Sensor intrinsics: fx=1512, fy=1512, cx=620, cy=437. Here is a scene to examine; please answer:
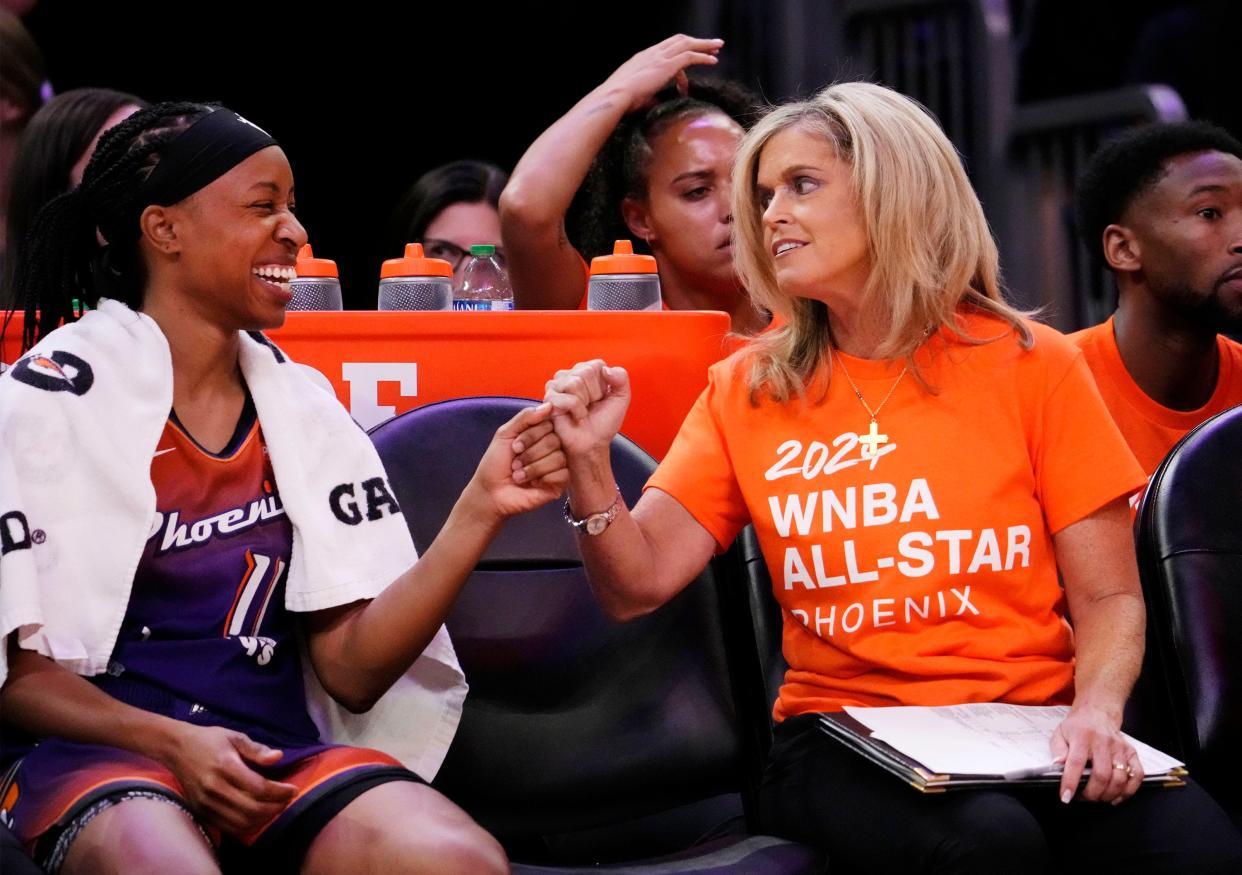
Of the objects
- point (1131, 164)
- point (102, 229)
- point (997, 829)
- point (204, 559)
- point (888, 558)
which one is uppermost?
point (102, 229)

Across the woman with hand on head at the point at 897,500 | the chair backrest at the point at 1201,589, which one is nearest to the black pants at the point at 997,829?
the woman with hand on head at the point at 897,500

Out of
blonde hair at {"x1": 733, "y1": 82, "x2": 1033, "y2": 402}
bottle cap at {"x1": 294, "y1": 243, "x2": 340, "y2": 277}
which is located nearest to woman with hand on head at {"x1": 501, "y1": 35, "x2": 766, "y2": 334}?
bottle cap at {"x1": 294, "y1": 243, "x2": 340, "y2": 277}

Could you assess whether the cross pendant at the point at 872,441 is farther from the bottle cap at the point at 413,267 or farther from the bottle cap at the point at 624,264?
the bottle cap at the point at 413,267

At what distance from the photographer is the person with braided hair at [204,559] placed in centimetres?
165

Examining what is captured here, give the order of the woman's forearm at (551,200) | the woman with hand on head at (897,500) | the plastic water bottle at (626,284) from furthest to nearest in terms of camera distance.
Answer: the woman's forearm at (551,200) → the plastic water bottle at (626,284) → the woman with hand on head at (897,500)

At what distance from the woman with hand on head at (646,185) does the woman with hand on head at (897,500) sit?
62 centimetres

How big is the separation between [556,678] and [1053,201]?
333cm

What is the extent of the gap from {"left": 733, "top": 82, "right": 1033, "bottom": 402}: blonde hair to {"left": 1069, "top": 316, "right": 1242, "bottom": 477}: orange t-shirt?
30.7 inches

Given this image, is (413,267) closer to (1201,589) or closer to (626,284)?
(626,284)

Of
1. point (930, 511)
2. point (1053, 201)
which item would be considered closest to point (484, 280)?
point (930, 511)

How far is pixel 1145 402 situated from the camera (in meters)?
2.89

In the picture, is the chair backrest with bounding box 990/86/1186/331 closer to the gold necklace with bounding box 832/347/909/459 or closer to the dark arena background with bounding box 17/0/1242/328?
the dark arena background with bounding box 17/0/1242/328

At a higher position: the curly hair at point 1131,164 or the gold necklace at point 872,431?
the curly hair at point 1131,164

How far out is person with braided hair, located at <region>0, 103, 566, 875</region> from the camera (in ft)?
5.41
